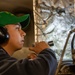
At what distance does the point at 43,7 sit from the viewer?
221 centimetres

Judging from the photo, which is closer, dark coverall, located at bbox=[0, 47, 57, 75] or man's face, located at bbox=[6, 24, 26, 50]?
dark coverall, located at bbox=[0, 47, 57, 75]

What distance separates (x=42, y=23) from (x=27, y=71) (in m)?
1.29

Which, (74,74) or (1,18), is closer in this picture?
(1,18)

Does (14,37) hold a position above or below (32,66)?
above

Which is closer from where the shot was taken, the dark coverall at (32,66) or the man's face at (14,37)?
the dark coverall at (32,66)

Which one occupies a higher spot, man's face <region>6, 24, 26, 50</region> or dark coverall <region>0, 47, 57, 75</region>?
man's face <region>6, 24, 26, 50</region>

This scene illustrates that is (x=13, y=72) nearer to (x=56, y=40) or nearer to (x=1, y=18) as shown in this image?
(x=1, y=18)

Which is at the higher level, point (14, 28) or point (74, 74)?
point (14, 28)

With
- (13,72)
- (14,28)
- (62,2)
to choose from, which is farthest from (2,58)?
(62,2)

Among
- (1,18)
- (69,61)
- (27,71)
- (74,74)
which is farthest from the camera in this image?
(69,61)

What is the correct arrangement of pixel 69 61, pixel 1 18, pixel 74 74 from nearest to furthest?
1. pixel 1 18
2. pixel 74 74
3. pixel 69 61

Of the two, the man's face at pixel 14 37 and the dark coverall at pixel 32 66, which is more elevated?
the man's face at pixel 14 37

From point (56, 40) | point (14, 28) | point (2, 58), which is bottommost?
point (56, 40)

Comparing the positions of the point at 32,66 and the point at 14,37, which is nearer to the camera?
the point at 32,66
